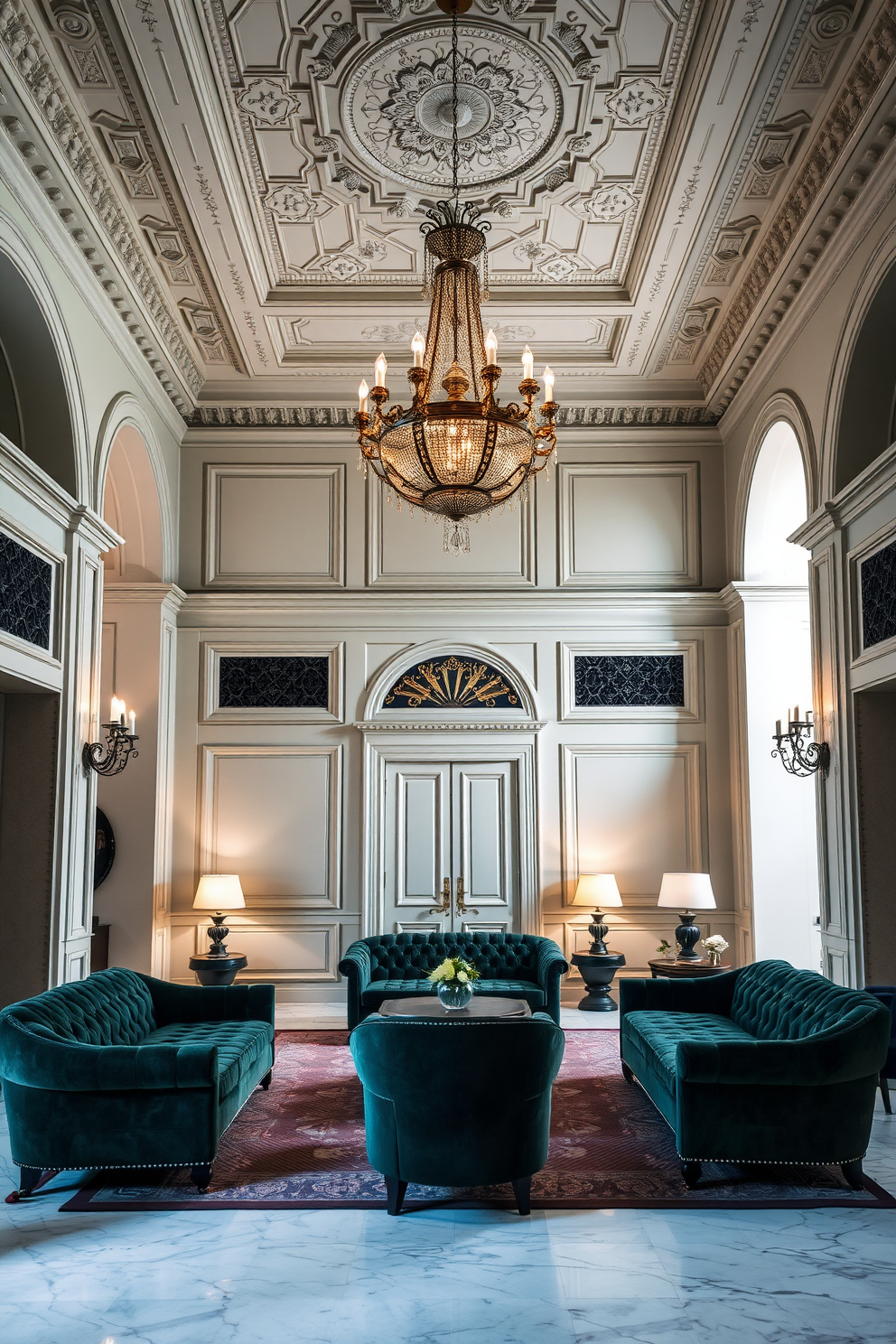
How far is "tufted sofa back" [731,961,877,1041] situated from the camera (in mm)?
4227

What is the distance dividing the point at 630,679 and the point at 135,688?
145 inches

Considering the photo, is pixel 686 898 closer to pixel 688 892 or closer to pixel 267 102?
pixel 688 892

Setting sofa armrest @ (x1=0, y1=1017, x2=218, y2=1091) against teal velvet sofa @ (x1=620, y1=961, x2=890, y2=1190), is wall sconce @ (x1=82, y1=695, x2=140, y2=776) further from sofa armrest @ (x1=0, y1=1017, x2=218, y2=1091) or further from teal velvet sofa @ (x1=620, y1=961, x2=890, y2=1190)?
teal velvet sofa @ (x1=620, y1=961, x2=890, y2=1190)

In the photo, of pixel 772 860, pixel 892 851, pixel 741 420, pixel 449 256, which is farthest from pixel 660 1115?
pixel 741 420

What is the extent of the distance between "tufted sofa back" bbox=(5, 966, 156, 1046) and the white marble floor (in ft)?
2.10

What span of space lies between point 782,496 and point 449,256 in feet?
12.8

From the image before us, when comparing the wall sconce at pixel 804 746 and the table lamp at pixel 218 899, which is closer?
the wall sconce at pixel 804 746

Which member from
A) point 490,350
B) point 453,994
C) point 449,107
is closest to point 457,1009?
point 453,994

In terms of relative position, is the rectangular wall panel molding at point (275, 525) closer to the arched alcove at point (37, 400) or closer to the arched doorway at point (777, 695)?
the arched alcove at point (37, 400)

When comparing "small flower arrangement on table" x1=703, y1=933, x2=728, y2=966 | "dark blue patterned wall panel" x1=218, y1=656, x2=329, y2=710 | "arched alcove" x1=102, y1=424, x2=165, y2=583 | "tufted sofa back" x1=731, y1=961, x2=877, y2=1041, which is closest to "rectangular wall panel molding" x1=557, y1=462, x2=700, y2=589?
"dark blue patterned wall panel" x1=218, y1=656, x2=329, y2=710

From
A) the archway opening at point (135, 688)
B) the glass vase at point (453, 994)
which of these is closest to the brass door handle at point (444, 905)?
the archway opening at point (135, 688)

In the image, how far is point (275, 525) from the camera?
27.7ft

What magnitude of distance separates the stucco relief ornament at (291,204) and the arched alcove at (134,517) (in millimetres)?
2052

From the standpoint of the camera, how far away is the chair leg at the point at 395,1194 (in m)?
3.82
